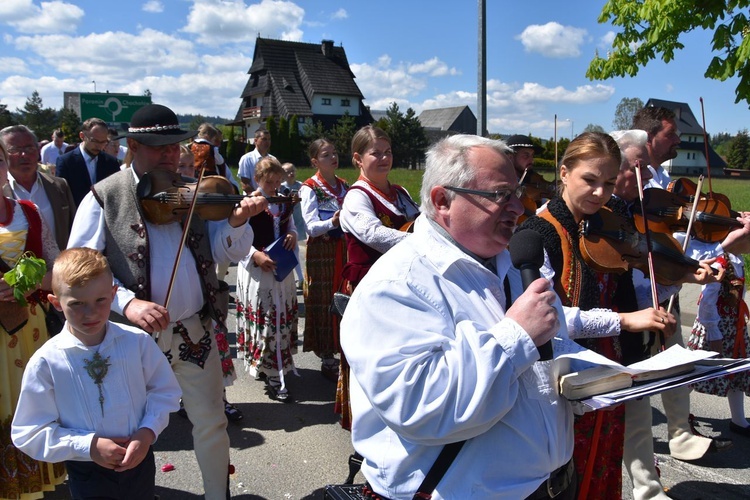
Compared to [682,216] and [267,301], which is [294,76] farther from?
[682,216]

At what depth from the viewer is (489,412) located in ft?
5.06

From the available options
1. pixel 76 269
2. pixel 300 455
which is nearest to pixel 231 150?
pixel 300 455

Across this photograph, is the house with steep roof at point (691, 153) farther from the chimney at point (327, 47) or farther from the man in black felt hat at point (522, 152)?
the man in black felt hat at point (522, 152)

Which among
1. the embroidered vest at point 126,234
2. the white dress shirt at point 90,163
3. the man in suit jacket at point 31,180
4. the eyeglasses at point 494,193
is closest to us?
the eyeglasses at point 494,193

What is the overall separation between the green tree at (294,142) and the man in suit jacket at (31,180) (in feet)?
156

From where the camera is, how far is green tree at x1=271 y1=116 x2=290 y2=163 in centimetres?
5122

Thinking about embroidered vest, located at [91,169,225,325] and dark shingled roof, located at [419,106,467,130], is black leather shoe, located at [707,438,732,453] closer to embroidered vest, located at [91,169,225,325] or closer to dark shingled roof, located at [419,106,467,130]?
embroidered vest, located at [91,169,225,325]

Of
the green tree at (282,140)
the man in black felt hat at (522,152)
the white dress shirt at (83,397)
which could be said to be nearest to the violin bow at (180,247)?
the white dress shirt at (83,397)

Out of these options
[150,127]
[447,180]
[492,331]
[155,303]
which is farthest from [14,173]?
[492,331]

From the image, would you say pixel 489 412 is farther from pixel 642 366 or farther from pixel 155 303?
pixel 155 303

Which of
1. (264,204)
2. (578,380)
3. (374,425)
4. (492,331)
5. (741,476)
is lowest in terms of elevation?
(741,476)

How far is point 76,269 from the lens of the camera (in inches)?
94.1

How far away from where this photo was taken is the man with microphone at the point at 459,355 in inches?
60.6

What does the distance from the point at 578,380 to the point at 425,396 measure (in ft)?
1.88
